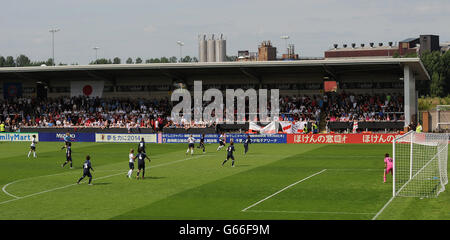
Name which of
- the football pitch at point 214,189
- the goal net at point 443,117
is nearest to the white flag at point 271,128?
the football pitch at point 214,189

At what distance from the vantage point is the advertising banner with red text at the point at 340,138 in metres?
55.2

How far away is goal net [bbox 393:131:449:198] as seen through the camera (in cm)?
2618

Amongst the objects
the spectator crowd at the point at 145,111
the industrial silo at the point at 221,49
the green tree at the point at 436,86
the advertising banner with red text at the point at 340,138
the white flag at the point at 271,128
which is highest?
the industrial silo at the point at 221,49

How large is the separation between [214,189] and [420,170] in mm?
11570

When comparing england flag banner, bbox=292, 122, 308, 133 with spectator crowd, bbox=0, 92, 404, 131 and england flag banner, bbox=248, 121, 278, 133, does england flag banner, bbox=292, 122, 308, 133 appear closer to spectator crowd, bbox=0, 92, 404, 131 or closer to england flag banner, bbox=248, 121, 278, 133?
england flag banner, bbox=248, 121, 278, 133

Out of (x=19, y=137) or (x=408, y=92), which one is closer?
(x=408, y=92)

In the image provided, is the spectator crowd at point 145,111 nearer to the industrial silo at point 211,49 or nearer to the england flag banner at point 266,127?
the england flag banner at point 266,127

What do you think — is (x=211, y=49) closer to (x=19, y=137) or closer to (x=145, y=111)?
(x=145, y=111)

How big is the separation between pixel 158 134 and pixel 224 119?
8.44 meters

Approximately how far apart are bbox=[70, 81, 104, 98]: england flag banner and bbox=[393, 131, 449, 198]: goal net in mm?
43803

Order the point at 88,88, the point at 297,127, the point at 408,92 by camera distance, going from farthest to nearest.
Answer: the point at 88,88 → the point at 297,127 → the point at 408,92

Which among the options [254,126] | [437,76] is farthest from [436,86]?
[254,126]

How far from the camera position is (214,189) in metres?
27.9

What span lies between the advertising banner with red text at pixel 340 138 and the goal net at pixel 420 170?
10791 millimetres
